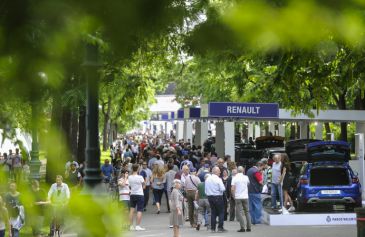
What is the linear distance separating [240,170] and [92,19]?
17.7 metres

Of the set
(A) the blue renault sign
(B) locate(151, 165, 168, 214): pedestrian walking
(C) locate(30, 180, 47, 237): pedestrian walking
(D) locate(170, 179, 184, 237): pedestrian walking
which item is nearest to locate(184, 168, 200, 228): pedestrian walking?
(D) locate(170, 179, 184, 237): pedestrian walking

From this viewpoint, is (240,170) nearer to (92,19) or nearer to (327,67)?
(327,67)

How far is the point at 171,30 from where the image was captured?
2002mm

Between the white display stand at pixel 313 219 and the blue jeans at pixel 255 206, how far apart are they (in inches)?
21.3

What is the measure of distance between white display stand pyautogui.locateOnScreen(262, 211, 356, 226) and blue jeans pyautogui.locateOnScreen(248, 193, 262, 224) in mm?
540

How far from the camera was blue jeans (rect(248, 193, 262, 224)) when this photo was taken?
19906 millimetres

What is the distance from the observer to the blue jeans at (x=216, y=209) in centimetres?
1842

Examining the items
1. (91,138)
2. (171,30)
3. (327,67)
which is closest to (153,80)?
(327,67)

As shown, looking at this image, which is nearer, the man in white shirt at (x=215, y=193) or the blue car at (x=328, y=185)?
the man in white shirt at (x=215, y=193)

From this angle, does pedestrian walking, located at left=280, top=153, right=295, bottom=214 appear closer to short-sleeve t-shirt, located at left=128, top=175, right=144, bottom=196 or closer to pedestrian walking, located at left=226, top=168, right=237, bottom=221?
pedestrian walking, located at left=226, top=168, right=237, bottom=221

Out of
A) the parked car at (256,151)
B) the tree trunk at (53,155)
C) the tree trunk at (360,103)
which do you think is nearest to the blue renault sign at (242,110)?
the parked car at (256,151)

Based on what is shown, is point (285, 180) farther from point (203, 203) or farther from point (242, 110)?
point (242, 110)

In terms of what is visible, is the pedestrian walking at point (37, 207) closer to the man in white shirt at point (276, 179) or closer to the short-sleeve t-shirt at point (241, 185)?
the short-sleeve t-shirt at point (241, 185)

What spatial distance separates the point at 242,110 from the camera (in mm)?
27359
